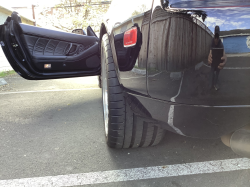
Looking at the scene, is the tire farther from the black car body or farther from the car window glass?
the car window glass

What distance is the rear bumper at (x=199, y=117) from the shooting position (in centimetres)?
118

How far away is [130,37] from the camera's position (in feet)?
4.54

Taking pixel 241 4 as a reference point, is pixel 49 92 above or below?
below

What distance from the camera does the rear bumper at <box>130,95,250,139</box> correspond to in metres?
1.18

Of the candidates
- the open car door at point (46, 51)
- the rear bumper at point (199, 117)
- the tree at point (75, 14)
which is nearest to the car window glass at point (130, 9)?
the rear bumper at point (199, 117)

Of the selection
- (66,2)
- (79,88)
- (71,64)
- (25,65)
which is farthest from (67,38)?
(66,2)

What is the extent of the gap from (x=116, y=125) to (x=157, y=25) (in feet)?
3.07

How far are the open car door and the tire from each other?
115 cm

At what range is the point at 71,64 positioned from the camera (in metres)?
2.90

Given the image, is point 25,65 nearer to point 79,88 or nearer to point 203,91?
point 79,88

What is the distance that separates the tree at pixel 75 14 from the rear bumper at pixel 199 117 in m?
18.7

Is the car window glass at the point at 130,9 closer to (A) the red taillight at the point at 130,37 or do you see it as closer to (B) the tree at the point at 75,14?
(A) the red taillight at the point at 130,37

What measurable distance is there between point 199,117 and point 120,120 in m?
0.71

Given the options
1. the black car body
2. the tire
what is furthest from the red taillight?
the tire
